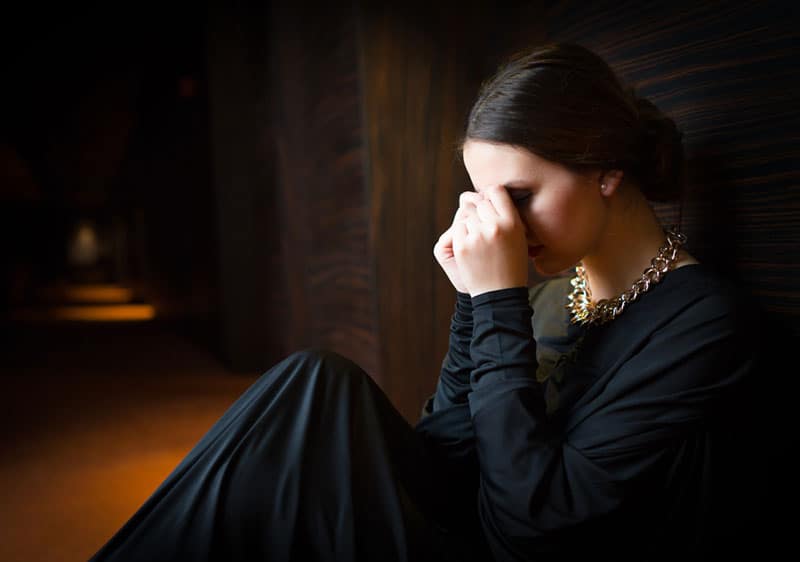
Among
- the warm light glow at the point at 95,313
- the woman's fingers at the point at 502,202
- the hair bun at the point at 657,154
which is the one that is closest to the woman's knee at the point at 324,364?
the woman's fingers at the point at 502,202

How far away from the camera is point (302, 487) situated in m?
0.82

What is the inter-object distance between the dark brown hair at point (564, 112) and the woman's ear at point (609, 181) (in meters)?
0.01

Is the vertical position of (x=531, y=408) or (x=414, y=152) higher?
(x=414, y=152)

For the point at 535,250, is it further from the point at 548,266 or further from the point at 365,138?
the point at 365,138

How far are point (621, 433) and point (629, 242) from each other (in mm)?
307

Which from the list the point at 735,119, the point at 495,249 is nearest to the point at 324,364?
the point at 495,249

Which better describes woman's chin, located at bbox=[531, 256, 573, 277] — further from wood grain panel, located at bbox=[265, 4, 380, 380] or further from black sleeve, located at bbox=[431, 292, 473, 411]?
wood grain panel, located at bbox=[265, 4, 380, 380]

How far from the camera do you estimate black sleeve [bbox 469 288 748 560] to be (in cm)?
77

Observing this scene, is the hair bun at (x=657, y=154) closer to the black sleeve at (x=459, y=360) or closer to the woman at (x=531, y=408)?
the woman at (x=531, y=408)

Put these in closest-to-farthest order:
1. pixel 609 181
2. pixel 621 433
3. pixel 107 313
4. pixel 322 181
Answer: pixel 621 433 → pixel 609 181 → pixel 322 181 → pixel 107 313

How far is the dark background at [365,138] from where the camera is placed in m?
1.06

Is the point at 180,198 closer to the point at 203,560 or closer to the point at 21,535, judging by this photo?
the point at 21,535

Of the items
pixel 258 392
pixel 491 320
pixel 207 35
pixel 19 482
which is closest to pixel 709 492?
pixel 491 320

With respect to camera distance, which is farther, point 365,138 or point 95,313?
point 95,313
